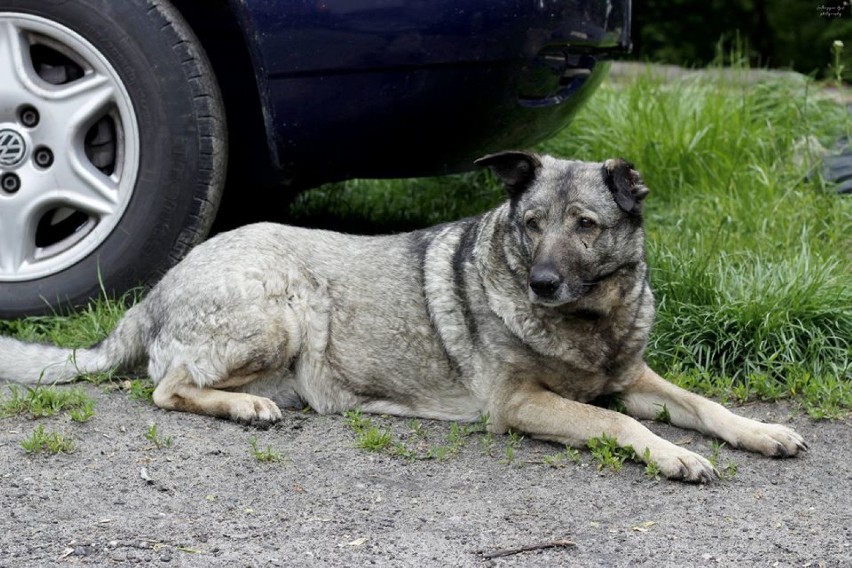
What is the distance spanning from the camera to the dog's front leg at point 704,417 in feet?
13.5

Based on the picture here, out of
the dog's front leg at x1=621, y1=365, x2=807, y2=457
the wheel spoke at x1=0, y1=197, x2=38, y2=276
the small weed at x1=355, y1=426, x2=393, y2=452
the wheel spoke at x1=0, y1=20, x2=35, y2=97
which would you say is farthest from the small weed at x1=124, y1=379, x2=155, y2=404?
the dog's front leg at x1=621, y1=365, x2=807, y2=457

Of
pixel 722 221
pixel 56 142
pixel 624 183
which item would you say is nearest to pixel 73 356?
pixel 56 142

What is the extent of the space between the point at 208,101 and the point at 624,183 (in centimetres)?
192

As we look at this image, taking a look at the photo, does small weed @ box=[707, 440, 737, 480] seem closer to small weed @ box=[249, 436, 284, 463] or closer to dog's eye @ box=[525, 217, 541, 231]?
dog's eye @ box=[525, 217, 541, 231]

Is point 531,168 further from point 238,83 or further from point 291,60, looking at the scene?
point 238,83

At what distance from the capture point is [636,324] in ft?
14.8

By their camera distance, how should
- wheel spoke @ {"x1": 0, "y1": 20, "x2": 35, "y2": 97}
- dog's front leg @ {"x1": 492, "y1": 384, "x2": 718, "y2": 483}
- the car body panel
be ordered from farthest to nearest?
wheel spoke @ {"x1": 0, "y1": 20, "x2": 35, "y2": 97} < the car body panel < dog's front leg @ {"x1": 492, "y1": 384, "x2": 718, "y2": 483}

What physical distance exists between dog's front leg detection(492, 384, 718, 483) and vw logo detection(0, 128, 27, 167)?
A: 2410 mm

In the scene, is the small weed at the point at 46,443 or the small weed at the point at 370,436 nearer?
the small weed at the point at 46,443

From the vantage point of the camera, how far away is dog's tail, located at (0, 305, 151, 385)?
468 cm

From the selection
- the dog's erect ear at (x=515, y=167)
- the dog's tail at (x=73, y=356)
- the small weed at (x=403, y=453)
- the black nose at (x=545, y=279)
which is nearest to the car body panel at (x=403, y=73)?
the dog's erect ear at (x=515, y=167)

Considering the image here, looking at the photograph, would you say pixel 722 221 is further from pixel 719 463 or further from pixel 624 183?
pixel 719 463

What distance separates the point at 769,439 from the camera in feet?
13.5

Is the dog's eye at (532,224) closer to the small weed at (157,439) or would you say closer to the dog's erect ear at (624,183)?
the dog's erect ear at (624,183)
